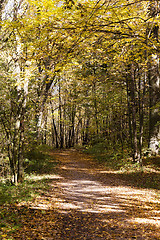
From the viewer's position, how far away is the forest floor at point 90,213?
4.37 meters

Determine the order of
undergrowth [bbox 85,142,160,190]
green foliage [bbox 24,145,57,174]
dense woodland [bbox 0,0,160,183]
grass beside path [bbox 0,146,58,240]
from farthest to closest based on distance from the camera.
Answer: green foliage [bbox 24,145,57,174] < undergrowth [bbox 85,142,160,190] < dense woodland [bbox 0,0,160,183] < grass beside path [bbox 0,146,58,240]

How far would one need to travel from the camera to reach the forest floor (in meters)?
4.37

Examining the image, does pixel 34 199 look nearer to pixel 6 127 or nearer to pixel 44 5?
pixel 6 127

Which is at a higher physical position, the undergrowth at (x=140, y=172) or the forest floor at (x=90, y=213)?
the undergrowth at (x=140, y=172)

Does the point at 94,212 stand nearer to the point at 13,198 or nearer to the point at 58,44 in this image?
the point at 13,198

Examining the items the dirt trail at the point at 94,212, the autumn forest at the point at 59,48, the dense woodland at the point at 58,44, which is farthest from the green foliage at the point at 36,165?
the dense woodland at the point at 58,44

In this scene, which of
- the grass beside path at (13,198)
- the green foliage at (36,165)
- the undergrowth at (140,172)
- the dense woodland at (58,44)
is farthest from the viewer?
the green foliage at (36,165)

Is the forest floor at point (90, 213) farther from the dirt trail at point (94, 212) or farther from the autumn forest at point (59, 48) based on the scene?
the autumn forest at point (59, 48)

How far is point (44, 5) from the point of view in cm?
461

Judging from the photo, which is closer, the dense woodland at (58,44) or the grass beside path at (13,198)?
the grass beside path at (13,198)

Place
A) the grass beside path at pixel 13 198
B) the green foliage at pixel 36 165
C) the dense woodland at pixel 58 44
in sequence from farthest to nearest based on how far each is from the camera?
the green foliage at pixel 36 165
the dense woodland at pixel 58 44
the grass beside path at pixel 13 198

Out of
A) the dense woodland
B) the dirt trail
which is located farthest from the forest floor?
the dense woodland

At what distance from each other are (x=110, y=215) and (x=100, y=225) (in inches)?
26.5

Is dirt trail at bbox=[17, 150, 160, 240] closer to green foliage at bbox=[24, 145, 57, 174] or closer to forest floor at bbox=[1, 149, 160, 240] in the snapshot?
forest floor at bbox=[1, 149, 160, 240]
